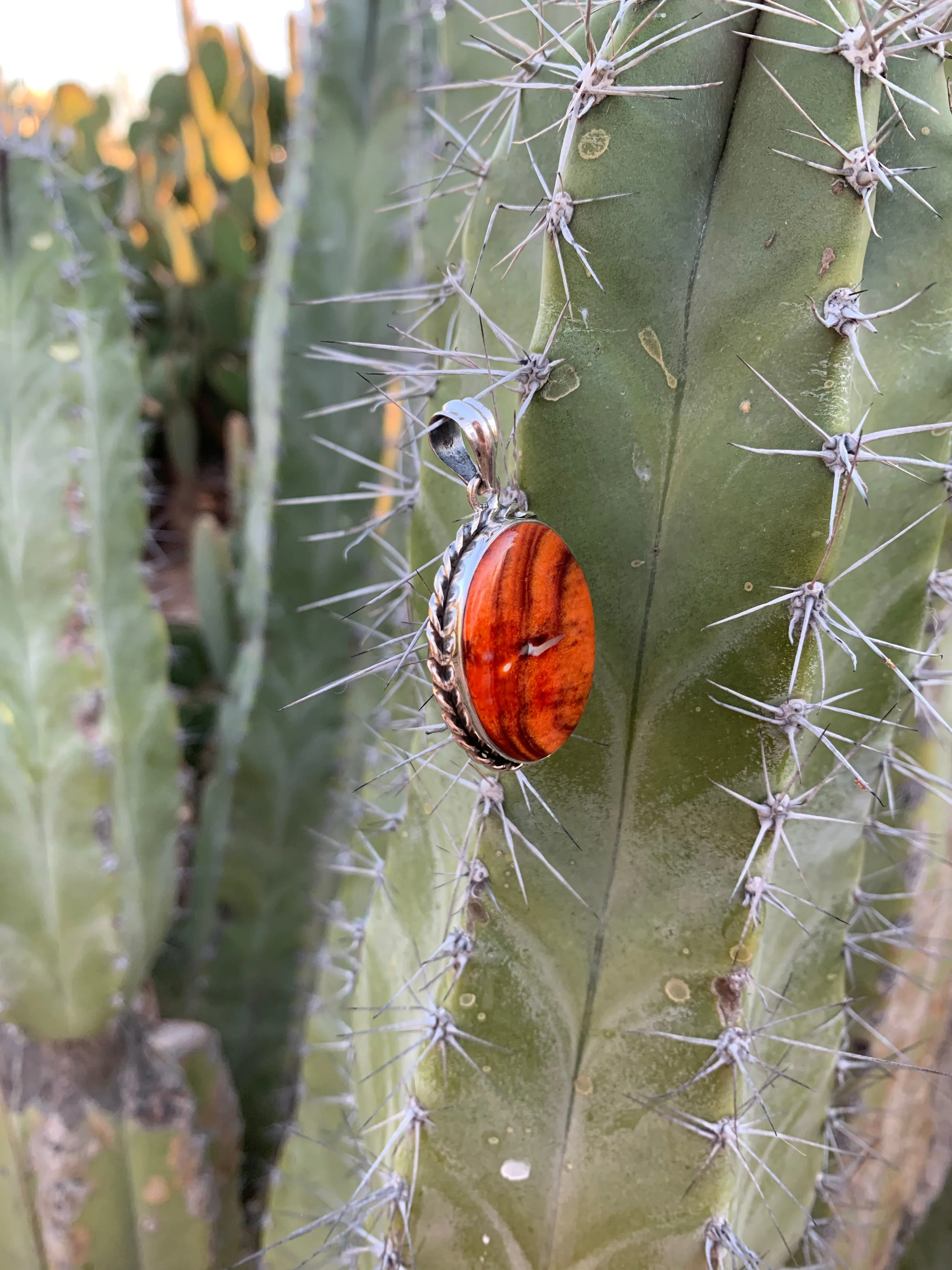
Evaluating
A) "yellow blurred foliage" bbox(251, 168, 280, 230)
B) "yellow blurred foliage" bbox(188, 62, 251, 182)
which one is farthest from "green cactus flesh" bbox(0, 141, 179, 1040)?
"yellow blurred foliage" bbox(188, 62, 251, 182)

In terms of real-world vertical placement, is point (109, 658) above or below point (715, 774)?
below

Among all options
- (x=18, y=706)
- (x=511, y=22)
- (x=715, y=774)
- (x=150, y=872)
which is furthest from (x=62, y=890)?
(x=511, y=22)

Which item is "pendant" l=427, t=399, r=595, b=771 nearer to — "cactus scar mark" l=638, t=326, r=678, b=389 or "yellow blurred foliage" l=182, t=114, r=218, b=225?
"cactus scar mark" l=638, t=326, r=678, b=389

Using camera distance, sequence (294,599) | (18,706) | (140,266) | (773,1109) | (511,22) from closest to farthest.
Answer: (773,1109)
(511,22)
(18,706)
(294,599)
(140,266)

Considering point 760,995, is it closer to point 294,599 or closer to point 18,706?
point 18,706

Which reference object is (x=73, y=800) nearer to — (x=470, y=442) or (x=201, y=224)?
(x=470, y=442)

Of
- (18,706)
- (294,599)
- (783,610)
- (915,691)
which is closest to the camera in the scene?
(783,610)

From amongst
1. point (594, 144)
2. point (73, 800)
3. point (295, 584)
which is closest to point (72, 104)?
point (295, 584)
